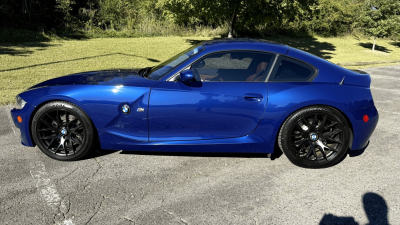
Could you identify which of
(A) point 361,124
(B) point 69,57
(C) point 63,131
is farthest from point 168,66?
(B) point 69,57

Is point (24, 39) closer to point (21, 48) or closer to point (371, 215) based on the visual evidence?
point (21, 48)

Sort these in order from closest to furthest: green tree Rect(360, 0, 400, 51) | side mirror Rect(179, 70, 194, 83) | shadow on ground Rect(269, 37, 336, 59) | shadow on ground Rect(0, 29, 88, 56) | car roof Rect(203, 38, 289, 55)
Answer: side mirror Rect(179, 70, 194, 83)
car roof Rect(203, 38, 289, 55)
shadow on ground Rect(0, 29, 88, 56)
shadow on ground Rect(269, 37, 336, 59)
green tree Rect(360, 0, 400, 51)

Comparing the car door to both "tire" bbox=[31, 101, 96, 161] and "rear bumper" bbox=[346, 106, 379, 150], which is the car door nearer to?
"tire" bbox=[31, 101, 96, 161]

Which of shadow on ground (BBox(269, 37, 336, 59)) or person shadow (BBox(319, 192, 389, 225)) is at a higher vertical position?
person shadow (BBox(319, 192, 389, 225))

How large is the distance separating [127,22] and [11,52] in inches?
387

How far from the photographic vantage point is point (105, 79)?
13.5 feet

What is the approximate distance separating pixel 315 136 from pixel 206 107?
1309 millimetres

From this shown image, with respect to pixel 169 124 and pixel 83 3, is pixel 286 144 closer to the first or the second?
pixel 169 124

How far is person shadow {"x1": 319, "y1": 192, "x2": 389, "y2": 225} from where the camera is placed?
2965 millimetres

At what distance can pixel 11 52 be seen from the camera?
1387 cm

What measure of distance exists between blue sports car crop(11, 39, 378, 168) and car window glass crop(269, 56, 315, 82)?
12mm

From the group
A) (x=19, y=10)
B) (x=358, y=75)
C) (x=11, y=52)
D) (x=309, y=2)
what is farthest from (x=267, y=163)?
(x=19, y=10)

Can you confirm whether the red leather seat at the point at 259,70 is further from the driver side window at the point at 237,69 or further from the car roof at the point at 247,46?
the car roof at the point at 247,46

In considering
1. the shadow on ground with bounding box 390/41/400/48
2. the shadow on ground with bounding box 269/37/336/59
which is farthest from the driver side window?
the shadow on ground with bounding box 390/41/400/48
